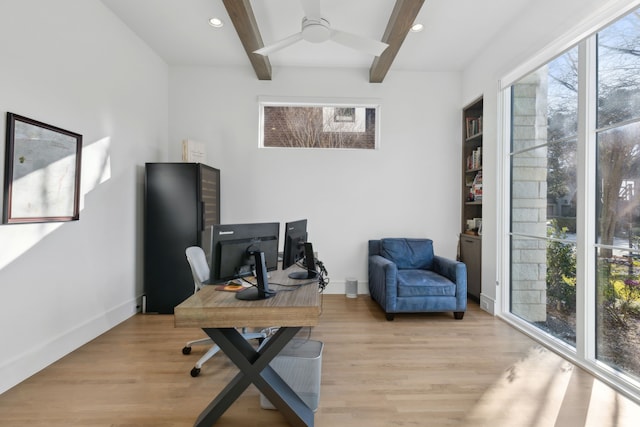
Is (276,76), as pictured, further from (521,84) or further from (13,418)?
(13,418)

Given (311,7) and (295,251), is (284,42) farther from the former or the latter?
(295,251)

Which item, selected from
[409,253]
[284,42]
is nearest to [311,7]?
[284,42]

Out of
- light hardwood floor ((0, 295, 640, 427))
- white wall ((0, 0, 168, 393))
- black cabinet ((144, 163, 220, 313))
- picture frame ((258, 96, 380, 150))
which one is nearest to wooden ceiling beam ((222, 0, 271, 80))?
picture frame ((258, 96, 380, 150))

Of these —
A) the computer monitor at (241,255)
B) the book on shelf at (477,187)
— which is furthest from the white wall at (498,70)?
the computer monitor at (241,255)

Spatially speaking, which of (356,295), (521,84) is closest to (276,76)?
(521,84)

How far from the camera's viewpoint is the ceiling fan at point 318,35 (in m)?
2.42

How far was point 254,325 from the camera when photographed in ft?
4.99

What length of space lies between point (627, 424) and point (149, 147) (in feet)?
16.2

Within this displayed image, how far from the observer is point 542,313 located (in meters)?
2.96

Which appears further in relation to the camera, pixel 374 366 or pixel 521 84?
pixel 521 84

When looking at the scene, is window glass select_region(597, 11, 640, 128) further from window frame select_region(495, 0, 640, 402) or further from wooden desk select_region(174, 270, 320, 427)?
wooden desk select_region(174, 270, 320, 427)

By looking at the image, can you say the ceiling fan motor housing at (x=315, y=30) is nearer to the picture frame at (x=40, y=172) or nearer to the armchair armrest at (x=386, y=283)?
the picture frame at (x=40, y=172)

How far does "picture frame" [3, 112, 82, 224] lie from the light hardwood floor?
1.21 m

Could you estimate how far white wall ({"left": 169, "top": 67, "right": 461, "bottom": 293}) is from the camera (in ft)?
14.1
